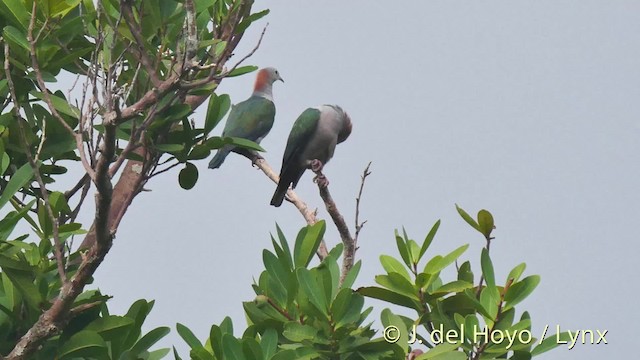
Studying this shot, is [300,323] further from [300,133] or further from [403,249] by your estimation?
[300,133]

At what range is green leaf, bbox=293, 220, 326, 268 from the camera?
3.70 meters

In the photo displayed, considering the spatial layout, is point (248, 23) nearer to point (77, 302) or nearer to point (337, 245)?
point (337, 245)

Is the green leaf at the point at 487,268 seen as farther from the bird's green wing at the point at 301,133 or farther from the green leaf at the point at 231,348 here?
the bird's green wing at the point at 301,133

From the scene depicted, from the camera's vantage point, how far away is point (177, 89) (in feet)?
9.96

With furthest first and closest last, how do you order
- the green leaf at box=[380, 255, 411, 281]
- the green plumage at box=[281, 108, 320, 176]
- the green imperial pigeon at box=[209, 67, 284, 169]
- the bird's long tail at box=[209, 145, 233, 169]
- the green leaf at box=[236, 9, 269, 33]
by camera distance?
the green imperial pigeon at box=[209, 67, 284, 169]
the bird's long tail at box=[209, 145, 233, 169]
the green plumage at box=[281, 108, 320, 176]
the green leaf at box=[236, 9, 269, 33]
the green leaf at box=[380, 255, 411, 281]

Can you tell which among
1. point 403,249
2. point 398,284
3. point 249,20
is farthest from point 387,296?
point 249,20

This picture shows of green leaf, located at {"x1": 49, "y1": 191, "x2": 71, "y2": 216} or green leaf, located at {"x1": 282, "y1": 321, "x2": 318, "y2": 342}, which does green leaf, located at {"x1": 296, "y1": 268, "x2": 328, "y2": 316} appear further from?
green leaf, located at {"x1": 49, "y1": 191, "x2": 71, "y2": 216}

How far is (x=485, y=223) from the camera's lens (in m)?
3.63

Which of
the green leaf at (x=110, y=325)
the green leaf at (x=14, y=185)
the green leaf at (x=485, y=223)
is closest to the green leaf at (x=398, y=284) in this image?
the green leaf at (x=485, y=223)

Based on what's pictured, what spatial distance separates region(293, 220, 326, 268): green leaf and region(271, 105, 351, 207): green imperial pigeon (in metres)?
3.20

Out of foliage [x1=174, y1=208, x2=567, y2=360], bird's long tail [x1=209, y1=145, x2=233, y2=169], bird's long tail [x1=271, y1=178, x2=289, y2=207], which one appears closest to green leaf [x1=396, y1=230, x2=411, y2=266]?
foliage [x1=174, y1=208, x2=567, y2=360]

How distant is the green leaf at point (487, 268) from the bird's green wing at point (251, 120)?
494cm

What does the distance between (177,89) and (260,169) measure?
13.1ft

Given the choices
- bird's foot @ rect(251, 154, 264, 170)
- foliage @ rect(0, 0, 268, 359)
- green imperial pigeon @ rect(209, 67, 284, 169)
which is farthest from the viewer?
green imperial pigeon @ rect(209, 67, 284, 169)
